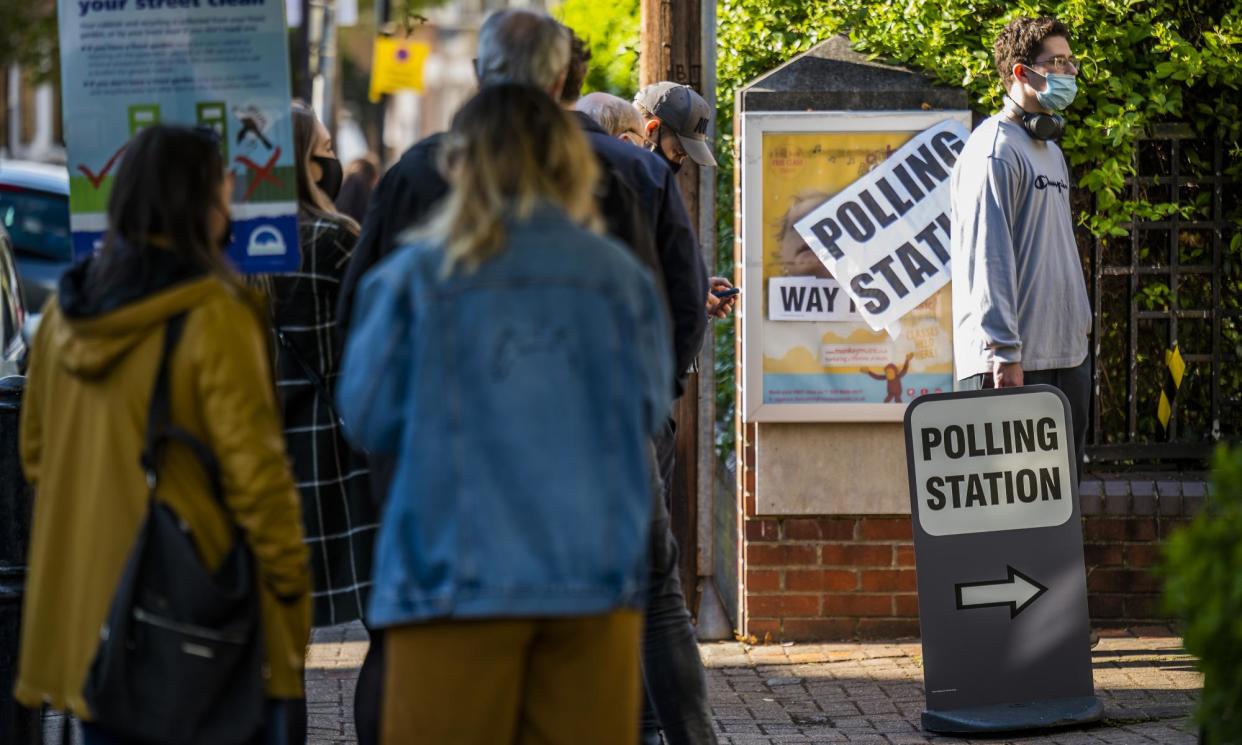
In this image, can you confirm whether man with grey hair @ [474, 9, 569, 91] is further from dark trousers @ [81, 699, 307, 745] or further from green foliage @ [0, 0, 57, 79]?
green foliage @ [0, 0, 57, 79]

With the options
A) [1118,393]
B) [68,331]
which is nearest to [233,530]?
[68,331]

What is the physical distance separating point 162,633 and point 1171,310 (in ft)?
15.8

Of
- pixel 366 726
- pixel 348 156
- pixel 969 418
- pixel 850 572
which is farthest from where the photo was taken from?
pixel 348 156

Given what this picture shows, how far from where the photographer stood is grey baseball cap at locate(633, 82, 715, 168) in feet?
18.8

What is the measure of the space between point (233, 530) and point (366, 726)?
0.95 m

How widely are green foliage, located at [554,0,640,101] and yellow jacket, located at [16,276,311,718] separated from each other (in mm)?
6534

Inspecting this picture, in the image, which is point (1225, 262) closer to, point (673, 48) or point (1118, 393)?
point (1118, 393)

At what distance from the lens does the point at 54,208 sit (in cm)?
1460

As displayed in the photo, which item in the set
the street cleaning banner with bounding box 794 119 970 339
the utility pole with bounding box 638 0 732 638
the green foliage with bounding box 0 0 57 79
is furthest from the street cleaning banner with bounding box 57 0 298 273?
the green foliage with bounding box 0 0 57 79

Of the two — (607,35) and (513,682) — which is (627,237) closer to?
(513,682)

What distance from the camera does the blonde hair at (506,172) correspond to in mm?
3012

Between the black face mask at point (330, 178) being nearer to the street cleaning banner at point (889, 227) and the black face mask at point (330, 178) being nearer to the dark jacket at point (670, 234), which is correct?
the dark jacket at point (670, 234)

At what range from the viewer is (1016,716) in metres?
5.43

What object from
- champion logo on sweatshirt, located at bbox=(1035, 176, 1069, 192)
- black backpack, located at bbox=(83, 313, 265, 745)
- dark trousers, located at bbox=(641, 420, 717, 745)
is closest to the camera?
black backpack, located at bbox=(83, 313, 265, 745)
